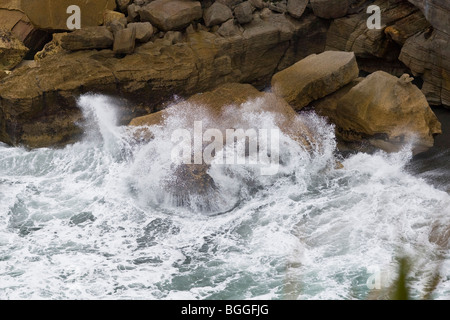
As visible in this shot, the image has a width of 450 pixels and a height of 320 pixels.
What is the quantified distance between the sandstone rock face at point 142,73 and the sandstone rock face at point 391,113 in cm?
196

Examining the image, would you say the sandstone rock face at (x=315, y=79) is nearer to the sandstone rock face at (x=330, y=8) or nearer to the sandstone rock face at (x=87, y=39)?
the sandstone rock face at (x=330, y=8)

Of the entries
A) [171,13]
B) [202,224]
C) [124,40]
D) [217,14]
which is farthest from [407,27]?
[202,224]

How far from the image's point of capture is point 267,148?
7250 millimetres

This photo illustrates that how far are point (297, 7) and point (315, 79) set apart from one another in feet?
5.79

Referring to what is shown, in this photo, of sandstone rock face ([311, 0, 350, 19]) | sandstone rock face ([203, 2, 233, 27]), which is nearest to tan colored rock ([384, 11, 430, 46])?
sandstone rock face ([311, 0, 350, 19])

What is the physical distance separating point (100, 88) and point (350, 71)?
3.28 meters

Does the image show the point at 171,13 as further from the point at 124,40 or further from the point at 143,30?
the point at 124,40

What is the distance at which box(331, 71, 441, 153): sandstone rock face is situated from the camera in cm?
745

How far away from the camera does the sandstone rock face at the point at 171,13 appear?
340 inches

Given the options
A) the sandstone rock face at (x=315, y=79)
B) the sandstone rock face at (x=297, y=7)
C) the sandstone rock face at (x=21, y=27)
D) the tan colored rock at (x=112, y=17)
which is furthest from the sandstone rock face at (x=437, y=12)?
the sandstone rock face at (x=21, y=27)

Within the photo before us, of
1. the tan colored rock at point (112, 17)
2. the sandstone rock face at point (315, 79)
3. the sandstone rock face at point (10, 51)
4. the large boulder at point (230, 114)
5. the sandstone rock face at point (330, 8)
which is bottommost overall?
the large boulder at point (230, 114)

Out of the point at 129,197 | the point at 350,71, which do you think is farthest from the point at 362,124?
the point at 129,197

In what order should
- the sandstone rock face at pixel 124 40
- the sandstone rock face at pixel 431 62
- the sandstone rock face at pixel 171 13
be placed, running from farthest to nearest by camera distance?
the sandstone rock face at pixel 171 13 → the sandstone rock face at pixel 124 40 → the sandstone rock face at pixel 431 62

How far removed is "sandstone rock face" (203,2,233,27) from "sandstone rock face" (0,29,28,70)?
271cm
